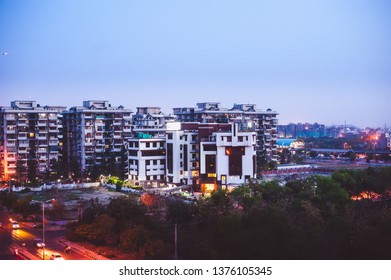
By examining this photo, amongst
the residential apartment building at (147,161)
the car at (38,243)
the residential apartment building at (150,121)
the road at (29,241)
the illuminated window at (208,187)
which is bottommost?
the road at (29,241)

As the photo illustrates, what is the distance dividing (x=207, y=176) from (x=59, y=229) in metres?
4.90

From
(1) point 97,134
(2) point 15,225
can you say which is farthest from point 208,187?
(2) point 15,225

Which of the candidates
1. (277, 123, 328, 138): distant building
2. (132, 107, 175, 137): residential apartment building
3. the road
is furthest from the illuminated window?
(277, 123, 328, 138): distant building

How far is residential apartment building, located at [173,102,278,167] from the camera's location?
53.5ft

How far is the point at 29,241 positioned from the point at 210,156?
227 inches

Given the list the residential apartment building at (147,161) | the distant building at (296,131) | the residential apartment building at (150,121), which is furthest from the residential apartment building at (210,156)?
the distant building at (296,131)

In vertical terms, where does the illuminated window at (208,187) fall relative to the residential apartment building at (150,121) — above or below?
below

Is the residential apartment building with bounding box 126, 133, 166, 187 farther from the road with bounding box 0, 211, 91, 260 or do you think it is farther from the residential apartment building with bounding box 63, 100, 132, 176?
the road with bounding box 0, 211, 91, 260

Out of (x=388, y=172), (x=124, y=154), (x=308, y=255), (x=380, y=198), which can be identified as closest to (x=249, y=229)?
(x=308, y=255)

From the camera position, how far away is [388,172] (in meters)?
10.1

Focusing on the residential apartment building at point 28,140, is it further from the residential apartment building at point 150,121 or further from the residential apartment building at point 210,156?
the residential apartment building at point 210,156

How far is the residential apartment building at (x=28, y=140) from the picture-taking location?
1301 centimetres

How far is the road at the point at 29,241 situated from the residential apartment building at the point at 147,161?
14.3 ft
